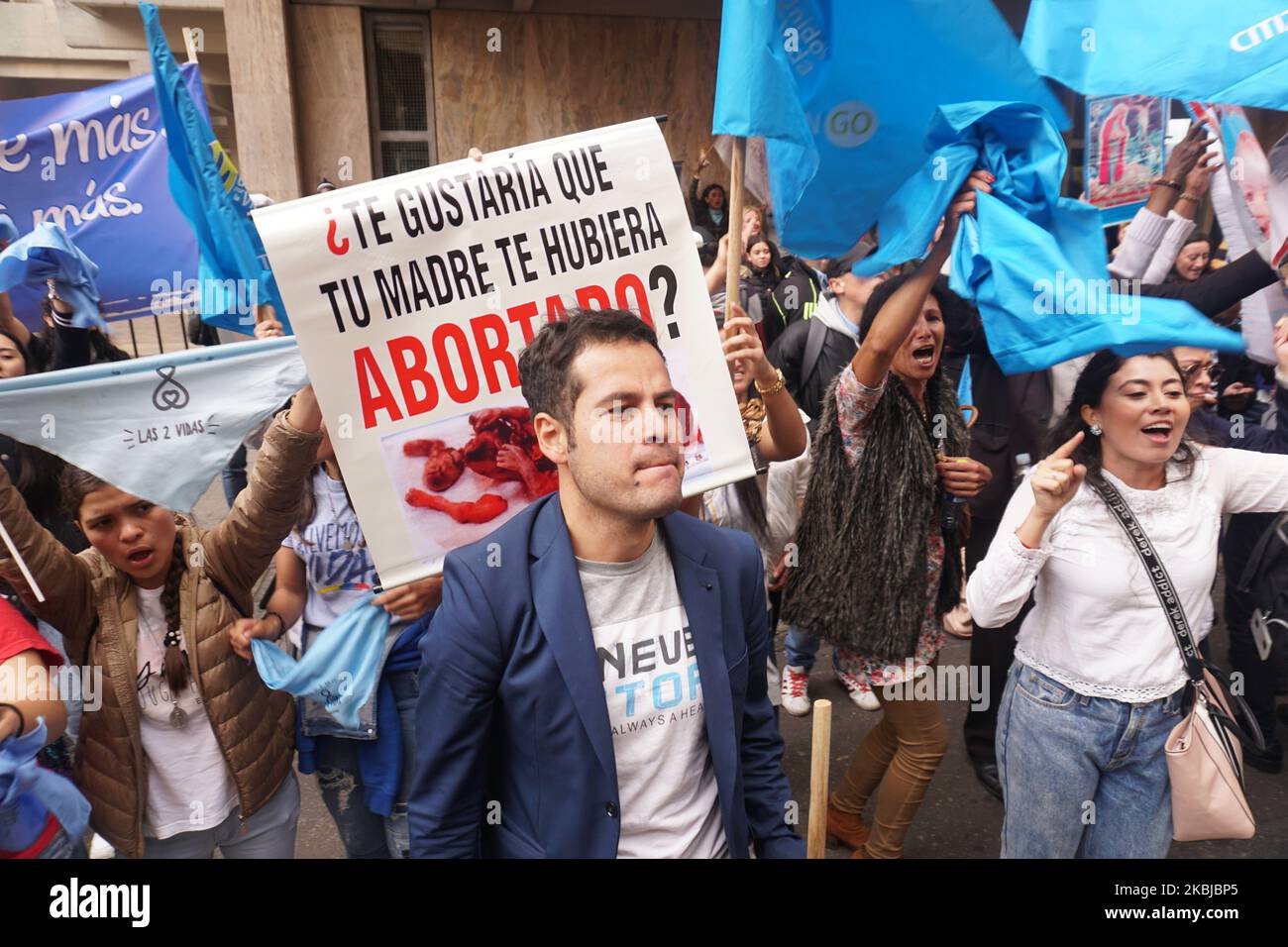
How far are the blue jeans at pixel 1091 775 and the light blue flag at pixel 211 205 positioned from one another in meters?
2.61

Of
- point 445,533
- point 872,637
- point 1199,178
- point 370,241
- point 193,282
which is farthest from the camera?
point 193,282

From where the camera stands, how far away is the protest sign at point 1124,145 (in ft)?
10.1

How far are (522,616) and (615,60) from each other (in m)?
9.61

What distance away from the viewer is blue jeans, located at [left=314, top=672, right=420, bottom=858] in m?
2.66

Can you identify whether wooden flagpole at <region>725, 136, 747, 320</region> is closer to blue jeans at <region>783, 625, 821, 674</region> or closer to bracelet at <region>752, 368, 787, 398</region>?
bracelet at <region>752, 368, 787, 398</region>

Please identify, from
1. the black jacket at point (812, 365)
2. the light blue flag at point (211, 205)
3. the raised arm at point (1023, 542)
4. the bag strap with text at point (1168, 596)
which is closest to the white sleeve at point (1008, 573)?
the raised arm at point (1023, 542)

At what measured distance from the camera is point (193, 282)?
4.20 metres

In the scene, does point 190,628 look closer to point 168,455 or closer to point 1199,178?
point 168,455

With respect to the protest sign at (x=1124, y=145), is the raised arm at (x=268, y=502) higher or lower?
lower

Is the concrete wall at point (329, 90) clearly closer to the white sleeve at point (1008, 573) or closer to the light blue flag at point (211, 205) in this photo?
the light blue flag at point (211, 205)

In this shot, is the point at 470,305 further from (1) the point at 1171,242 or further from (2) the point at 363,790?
(1) the point at 1171,242

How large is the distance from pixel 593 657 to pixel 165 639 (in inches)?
51.0

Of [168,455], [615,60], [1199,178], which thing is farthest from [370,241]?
[615,60]

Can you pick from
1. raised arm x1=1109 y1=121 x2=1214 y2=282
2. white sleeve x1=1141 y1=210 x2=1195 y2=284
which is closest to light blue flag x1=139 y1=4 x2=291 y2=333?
raised arm x1=1109 y1=121 x2=1214 y2=282
